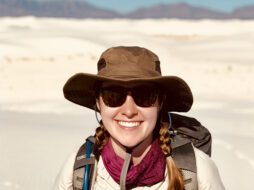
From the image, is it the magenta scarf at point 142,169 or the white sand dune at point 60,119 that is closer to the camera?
the magenta scarf at point 142,169

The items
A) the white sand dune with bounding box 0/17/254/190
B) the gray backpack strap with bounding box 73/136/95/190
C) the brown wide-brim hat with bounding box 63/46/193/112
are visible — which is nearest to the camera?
the brown wide-brim hat with bounding box 63/46/193/112

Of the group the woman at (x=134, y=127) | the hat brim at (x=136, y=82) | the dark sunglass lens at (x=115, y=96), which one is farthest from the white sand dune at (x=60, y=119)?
the dark sunglass lens at (x=115, y=96)

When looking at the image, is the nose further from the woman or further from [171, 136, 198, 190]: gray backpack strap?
[171, 136, 198, 190]: gray backpack strap

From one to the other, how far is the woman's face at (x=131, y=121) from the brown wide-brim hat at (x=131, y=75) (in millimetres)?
120

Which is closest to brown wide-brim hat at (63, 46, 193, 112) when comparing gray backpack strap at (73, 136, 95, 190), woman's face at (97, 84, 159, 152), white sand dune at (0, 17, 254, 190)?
woman's face at (97, 84, 159, 152)

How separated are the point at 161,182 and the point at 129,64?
61cm

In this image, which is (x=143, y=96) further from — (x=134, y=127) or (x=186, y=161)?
(x=186, y=161)

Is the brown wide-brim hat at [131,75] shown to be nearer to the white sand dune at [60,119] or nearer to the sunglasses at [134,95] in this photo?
the sunglasses at [134,95]

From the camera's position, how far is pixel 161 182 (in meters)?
2.09

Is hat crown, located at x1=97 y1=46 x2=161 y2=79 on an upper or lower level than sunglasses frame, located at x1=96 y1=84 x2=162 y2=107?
upper

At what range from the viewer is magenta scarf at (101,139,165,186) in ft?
6.68

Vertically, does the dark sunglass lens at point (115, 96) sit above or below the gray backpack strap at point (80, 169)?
above

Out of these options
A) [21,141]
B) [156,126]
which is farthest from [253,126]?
[156,126]

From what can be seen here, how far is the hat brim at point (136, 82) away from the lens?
1.97 metres
